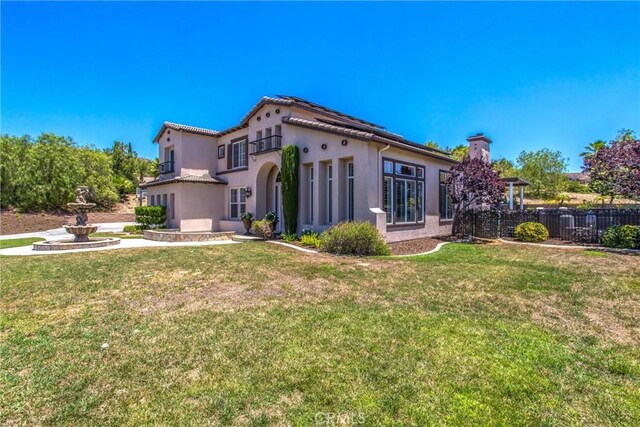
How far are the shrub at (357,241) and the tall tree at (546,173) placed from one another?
4255cm

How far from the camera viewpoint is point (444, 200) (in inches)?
775

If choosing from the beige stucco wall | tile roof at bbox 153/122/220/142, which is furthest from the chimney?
tile roof at bbox 153/122/220/142

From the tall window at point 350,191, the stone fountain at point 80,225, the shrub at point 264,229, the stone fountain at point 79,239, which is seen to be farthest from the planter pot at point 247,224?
the stone fountain at point 80,225

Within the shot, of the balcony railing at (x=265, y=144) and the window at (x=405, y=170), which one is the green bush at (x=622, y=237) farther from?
the balcony railing at (x=265, y=144)

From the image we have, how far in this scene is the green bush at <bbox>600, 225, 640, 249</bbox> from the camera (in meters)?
13.9

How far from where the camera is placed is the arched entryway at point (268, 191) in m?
19.5

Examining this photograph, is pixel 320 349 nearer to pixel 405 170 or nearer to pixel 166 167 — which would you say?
pixel 405 170

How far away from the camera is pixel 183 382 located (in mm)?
3492

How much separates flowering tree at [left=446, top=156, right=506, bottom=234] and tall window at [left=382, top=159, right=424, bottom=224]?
6.51 feet

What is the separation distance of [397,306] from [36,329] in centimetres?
588

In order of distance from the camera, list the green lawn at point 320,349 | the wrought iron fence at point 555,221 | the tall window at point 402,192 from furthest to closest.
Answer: the wrought iron fence at point 555,221
the tall window at point 402,192
the green lawn at point 320,349

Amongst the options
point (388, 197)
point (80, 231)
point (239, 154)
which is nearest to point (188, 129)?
point (239, 154)

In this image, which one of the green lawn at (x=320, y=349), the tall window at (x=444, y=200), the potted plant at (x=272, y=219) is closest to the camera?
the green lawn at (x=320, y=349)

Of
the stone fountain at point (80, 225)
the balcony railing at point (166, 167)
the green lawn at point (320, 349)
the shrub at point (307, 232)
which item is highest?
the balcony railing at point (166, 167)
